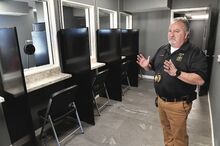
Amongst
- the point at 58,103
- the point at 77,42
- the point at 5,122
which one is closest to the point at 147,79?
the point at 77,42

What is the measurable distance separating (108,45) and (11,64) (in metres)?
2.08

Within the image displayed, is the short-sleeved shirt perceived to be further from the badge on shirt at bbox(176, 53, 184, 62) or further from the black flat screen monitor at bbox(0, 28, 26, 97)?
the black flat screen monitor at bbox(0, 28, 26, 97)

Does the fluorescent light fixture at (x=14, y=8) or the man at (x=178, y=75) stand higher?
the fluorescent light fixture at (x=14, y=8)

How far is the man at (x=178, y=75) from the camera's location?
1403mm

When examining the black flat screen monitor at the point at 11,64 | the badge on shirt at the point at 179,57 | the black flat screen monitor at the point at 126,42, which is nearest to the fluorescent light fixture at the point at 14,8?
the black flat screen monitor at the point at 126,42

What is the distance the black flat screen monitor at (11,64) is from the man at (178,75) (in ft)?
4.90

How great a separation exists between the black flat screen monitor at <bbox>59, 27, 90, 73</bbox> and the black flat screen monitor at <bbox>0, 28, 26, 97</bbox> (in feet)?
2.92

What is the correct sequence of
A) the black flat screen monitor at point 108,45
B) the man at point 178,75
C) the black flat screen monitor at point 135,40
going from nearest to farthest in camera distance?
the man at point 178,75
the black flat screen monitor at point 108,45
the black flat screen monitor at point 135,40

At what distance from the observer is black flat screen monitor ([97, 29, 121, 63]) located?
11.0 ft

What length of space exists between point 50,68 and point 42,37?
2.28 ft

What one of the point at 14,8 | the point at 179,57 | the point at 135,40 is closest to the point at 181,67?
the point at 179,57

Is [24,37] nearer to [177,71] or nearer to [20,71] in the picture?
[20,71]

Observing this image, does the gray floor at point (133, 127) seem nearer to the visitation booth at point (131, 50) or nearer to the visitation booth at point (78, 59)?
the visitation booth at point (78, 59)

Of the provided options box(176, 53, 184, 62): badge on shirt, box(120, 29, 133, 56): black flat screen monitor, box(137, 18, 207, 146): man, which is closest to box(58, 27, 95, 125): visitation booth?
box(137, 18, 207, 146): man
